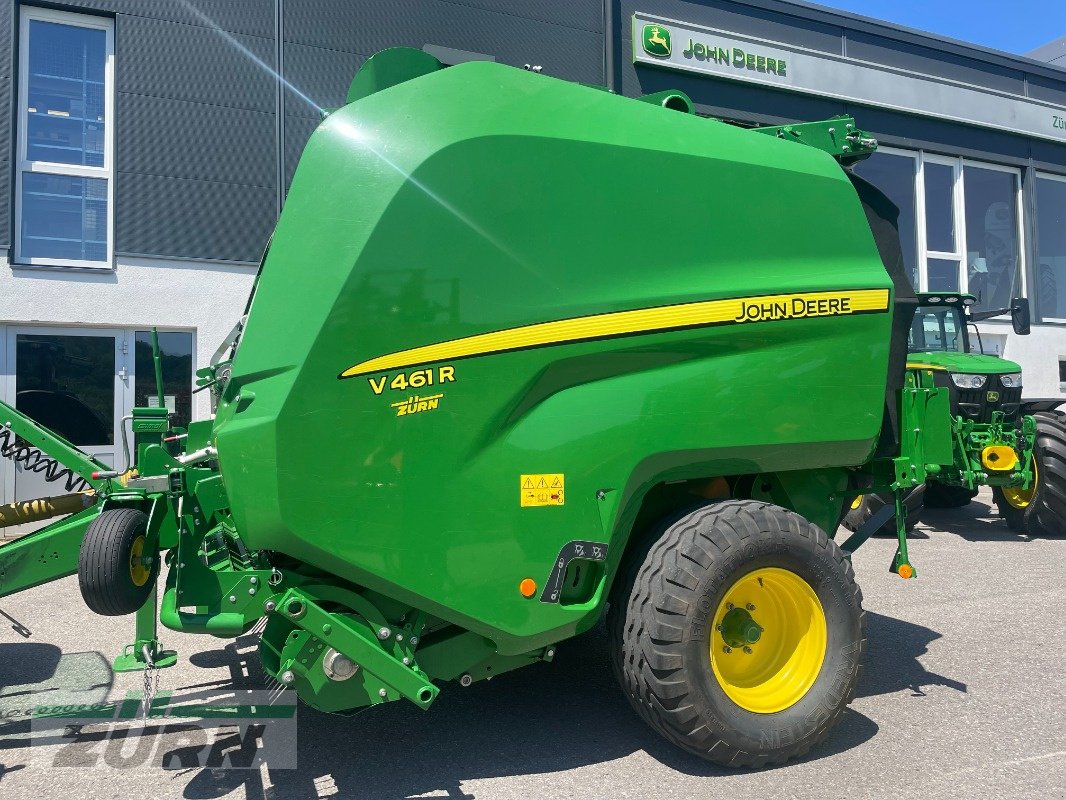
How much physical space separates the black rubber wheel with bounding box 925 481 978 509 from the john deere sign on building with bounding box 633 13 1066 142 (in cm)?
721

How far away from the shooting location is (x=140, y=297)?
912 centimetres

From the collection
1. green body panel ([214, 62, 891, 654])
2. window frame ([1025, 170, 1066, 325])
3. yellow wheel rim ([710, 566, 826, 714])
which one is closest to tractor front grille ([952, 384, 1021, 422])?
green body panel ([214, 62, 891, 654])

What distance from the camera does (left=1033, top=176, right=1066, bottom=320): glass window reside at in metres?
16.1

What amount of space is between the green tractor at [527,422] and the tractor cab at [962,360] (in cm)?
536

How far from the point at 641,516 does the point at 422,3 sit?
9.31 meters

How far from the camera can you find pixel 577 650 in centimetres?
464

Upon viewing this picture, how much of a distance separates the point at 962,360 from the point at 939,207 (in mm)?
8137

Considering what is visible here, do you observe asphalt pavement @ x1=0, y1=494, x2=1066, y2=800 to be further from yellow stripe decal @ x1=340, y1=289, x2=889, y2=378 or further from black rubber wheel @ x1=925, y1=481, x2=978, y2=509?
black rubber wheel @ x1=925, y1=481, x2=978, y2=509

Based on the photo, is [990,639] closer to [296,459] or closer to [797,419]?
[797,419]

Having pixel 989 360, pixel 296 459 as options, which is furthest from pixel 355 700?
pixel 989 360

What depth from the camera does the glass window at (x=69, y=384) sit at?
28.8 feet

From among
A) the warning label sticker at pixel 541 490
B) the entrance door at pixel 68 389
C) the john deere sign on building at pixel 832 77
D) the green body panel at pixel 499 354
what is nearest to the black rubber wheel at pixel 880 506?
the green body panel at pixel 499 354

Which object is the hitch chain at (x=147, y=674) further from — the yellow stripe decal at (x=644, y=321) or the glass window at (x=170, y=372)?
the glass window at (x=170, y=372)

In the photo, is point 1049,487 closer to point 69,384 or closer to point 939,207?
point 939,207
